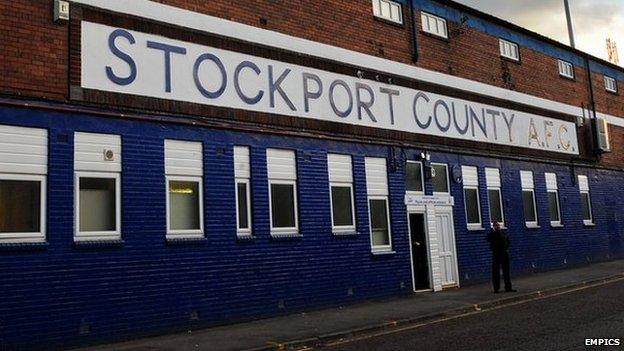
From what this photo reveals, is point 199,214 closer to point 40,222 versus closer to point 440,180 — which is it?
point 40,222

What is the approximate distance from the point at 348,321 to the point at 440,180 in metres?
7.69

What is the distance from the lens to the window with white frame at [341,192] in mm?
14711

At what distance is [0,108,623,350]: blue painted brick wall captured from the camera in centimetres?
972

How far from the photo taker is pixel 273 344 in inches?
368

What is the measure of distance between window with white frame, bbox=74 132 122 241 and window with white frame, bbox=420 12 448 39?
1129cm

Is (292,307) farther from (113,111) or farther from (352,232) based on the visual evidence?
(113,111)

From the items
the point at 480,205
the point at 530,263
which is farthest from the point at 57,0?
the point at 530,263

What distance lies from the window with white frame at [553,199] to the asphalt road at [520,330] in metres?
9.97

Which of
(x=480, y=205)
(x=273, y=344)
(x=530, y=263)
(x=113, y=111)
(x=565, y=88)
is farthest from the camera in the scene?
(x=565, y=88)

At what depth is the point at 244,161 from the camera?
1295 cm

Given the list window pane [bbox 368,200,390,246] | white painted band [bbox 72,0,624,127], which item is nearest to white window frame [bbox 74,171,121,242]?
white painted band [bbox 72,0,624,127]

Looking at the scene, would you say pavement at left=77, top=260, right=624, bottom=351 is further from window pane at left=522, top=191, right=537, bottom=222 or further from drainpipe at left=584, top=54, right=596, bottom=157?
drainpipe at left=584, top=54, right=596, bottom=157

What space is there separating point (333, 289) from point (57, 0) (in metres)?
8.56

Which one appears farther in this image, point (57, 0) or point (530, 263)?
point (530, 263)
